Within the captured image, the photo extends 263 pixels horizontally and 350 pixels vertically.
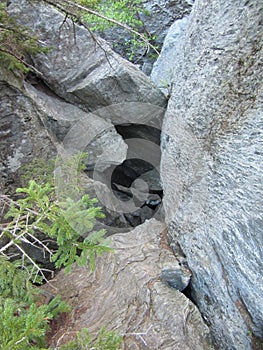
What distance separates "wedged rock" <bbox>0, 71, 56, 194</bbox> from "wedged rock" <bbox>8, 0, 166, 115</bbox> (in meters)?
1.42

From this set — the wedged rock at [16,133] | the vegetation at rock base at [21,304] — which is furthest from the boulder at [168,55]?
the vegetation at rock base at [21,304]

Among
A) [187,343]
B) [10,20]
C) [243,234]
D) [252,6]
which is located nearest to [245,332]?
[187,343]

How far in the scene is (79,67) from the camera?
22.7 ft

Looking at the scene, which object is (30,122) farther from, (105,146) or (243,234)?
(243,234)

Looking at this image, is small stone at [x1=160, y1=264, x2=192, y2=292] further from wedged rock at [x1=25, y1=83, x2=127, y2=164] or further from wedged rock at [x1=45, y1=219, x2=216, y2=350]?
wedged rock at [x1=25, y1=83, x2=127, y2=164]

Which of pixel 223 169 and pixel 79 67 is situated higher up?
pixel 79 67

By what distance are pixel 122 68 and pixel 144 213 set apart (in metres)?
3.30

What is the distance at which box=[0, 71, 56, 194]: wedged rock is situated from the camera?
5.43 m

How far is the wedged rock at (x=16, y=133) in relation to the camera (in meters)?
5.43

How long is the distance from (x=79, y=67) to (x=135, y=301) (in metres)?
5.09

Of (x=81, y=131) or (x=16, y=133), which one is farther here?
(x=81, y=131)

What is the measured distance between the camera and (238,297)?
3.72m

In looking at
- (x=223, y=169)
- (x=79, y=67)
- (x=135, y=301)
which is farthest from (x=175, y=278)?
(x=79, y=67)

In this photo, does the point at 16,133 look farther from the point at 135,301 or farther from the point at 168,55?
the point at 168,55
